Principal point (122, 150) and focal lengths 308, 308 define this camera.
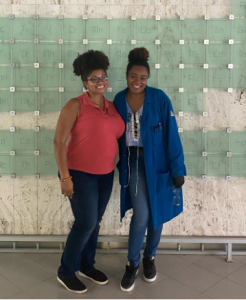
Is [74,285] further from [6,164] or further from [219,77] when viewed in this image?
[219,77]

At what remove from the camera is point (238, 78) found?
2357 mm

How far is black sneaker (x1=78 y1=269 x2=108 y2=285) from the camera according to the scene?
208 centimetres

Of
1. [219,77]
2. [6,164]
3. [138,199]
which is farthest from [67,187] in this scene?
[219,77]

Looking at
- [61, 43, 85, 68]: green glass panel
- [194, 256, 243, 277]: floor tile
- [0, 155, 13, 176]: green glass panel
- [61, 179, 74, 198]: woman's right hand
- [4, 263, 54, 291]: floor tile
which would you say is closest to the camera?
[61, 179, 74, 198]: woman's right hand

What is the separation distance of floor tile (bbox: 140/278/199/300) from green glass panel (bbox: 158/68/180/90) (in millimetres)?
1415

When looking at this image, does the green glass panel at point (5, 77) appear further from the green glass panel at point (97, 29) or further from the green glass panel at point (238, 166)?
the green glass panel at point (238, 166)

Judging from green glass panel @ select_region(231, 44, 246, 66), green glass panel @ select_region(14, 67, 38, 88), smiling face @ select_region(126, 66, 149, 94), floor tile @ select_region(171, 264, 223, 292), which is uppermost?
green glass panel @ select_region(231, 44, 246, 66)

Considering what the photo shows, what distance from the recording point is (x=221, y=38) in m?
2.33

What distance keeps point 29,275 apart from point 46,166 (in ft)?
2.63

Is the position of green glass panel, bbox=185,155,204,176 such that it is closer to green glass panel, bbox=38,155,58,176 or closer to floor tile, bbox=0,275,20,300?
green glass panel, bbox=38,155,58,176

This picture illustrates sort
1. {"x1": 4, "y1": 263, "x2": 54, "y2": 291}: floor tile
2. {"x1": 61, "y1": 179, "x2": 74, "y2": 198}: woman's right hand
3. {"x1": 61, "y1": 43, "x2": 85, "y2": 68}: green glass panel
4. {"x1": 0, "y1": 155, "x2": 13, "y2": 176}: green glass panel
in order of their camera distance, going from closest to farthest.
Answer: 1. {"x1": 61, "y1": 179, "x2": 74, "y2": 198}: woman's right hand
2. {"x1": 4, "y1": 263, "x2": 54, "y2": 291}: floor tile
3. {"x1": 61, "y1": 43, "x2": 85, "y2": 68}: green glass panel
4. {"x1": 0, "y1": 155, "x2": 13, "y2": 176}: green glass panel

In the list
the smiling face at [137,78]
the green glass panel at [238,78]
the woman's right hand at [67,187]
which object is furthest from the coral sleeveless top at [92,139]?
the green glass panel at [238,78]

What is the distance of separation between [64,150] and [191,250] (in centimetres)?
138

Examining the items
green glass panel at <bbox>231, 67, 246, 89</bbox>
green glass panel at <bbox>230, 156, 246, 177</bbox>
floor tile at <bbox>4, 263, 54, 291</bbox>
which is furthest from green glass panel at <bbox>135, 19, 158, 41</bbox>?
floor tile at <bbox>4, 263, 54, 291</bbox>
